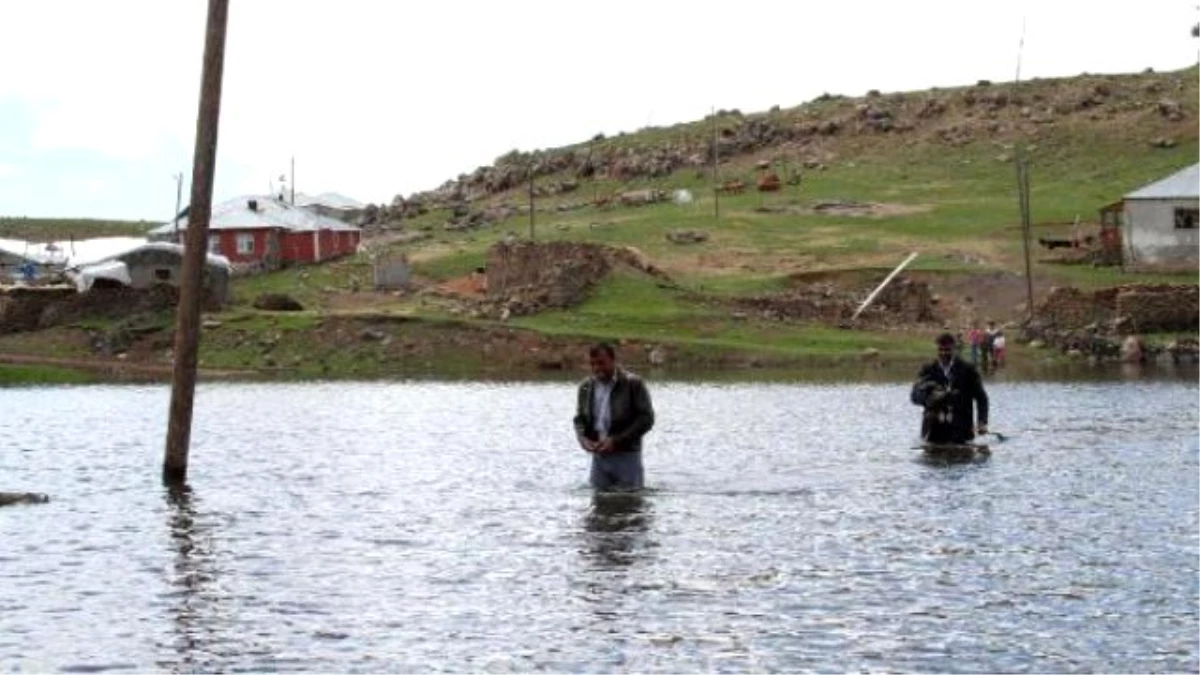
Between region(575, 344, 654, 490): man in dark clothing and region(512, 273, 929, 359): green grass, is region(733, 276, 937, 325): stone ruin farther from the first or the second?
region(575, 344, 654, 490): man in dark clothing

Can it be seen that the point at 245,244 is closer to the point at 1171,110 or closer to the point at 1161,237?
the point at 1161,237

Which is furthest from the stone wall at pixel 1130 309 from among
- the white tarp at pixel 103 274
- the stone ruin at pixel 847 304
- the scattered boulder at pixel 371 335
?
the white tarp at pixel 103 274

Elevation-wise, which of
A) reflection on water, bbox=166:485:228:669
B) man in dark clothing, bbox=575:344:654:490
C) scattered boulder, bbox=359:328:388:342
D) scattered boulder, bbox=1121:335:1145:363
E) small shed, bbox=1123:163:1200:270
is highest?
small shed, bbox=1123:163:1200:270

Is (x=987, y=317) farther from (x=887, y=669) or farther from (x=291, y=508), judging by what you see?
(x=887, y=669)

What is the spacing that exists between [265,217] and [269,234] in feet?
6.94

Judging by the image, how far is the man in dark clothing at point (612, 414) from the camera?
87.3 feet

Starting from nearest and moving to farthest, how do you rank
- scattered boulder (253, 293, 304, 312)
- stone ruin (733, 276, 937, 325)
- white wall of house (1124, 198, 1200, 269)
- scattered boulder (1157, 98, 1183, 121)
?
stone ruin (733, 276, 937, 325), scattered boulder (253, 293, 304, 312), white wall of house (1124, 198, 1200, 269), scattered boulder (1157, 98, 1183, 121)

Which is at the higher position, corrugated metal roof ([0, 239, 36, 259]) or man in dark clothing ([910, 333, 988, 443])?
corrugated metal roof ([0, 239, 36, 259])

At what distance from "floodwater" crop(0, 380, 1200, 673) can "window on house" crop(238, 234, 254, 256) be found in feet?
231

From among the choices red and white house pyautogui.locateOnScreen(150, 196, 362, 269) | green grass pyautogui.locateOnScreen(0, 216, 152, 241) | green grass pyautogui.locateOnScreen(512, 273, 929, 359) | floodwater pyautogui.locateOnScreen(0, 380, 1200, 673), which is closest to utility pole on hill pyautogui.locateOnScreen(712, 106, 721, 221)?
red and white house pyautogui.locateOnScreen(150, 196, 362, 269)

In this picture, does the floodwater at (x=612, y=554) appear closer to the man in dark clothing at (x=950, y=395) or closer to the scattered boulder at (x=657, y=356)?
the man in dark clothing at (x=950, y=395)

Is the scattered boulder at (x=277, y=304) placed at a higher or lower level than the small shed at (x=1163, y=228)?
lower

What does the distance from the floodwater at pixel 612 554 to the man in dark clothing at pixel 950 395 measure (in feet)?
3.05

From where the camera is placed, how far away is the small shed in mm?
91812
